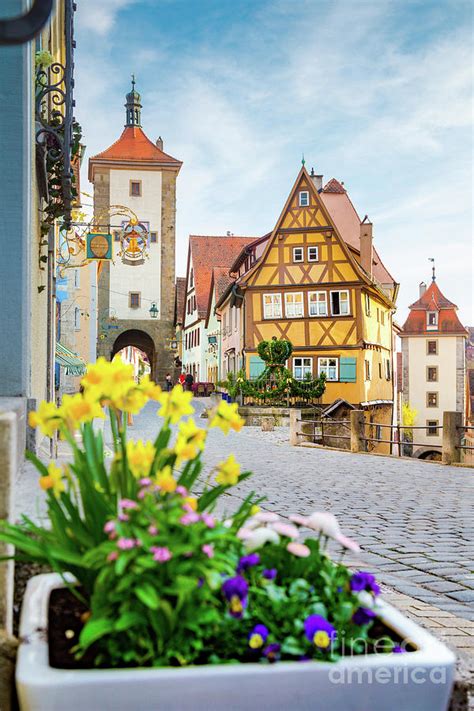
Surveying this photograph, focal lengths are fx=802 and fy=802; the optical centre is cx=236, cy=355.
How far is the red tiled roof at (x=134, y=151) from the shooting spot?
49875mm

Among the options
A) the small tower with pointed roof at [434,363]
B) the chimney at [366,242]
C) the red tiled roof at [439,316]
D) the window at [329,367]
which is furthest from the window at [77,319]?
the red tiled roof at [439,316]

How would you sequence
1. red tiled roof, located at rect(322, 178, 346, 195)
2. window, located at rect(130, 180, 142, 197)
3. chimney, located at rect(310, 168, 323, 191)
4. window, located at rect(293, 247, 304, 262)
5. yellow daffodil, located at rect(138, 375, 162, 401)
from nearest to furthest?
yellow daffodil, located at rect(138, 375, 162, 401), window, located at rect(293, 247, 304, 262), red tiled roof, located at rect(322, 178, 346, 195), chimney, located at rect(310, 168, 323, 191), window, located at rect(130, 180, 142, 197)

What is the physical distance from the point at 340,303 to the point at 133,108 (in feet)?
→ 96.5

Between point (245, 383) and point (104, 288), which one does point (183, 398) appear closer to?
point (245, 383)

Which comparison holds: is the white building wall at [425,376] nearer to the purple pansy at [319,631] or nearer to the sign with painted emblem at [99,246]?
the sign with painted emblem at [99,246]

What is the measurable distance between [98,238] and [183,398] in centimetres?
1565

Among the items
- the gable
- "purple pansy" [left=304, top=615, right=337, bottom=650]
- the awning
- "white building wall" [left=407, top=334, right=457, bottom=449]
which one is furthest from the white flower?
"white building wall" [left=407, top=334, right=457, bottom=449]

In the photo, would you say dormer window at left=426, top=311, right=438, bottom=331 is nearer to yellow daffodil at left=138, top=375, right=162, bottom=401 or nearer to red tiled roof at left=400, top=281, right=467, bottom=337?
red tiled roof at left=400, top=281, right=467, bottom=337

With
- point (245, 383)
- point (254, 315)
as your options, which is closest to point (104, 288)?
point (254, 315)

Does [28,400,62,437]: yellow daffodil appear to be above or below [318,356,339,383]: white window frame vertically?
below

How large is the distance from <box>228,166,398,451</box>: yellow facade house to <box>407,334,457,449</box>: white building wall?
59.3 feet

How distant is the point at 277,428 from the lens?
85.8ft

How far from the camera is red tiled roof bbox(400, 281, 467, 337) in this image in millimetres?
52031

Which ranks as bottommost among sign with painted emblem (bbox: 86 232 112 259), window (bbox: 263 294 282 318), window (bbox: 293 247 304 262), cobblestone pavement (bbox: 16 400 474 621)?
cobblestone pavement (bbox: 16 400 474 621)
